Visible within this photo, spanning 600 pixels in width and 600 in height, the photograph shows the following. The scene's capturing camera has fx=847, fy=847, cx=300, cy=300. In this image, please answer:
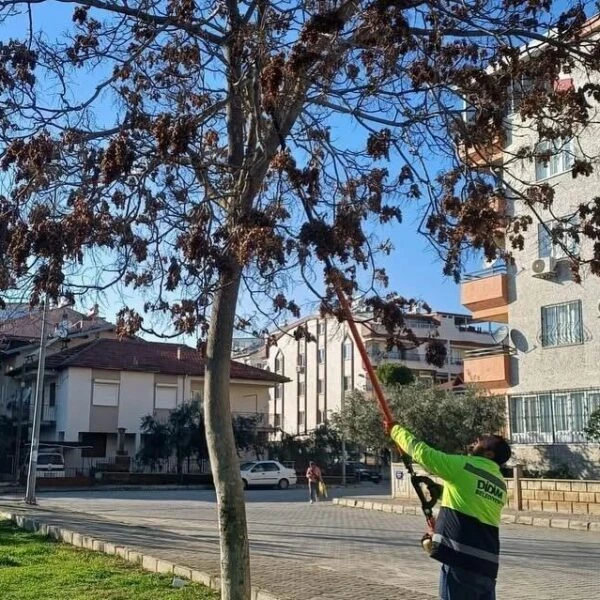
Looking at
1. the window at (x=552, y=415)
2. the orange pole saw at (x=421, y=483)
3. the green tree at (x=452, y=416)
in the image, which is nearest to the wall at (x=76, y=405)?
the green tree at (x=452, y=416)

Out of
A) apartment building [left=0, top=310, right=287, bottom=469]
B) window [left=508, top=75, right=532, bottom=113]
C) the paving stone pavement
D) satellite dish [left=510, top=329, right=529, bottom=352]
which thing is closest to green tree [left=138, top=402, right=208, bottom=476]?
apartment building [left=0, top=310, right=287, bottom=469]

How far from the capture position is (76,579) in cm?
1036

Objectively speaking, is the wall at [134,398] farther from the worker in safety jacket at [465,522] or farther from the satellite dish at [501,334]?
the worker in safety jacket at [465,522]

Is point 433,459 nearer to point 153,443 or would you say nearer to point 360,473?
point 153,443

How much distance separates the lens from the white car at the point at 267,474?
42031mm

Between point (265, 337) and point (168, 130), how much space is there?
9.26 feet

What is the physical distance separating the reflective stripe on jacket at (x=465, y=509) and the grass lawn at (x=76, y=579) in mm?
4352

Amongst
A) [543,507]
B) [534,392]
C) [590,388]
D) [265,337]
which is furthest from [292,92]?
[534,392]

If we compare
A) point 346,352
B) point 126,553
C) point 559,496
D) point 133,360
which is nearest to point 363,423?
point 559,496

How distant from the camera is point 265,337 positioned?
348 inches

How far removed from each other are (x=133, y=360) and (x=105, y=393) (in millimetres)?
2692

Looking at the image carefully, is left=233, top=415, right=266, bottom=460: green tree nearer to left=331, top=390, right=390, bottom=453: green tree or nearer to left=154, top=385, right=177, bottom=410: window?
left=154, top=385, right=177, bottom=410: window

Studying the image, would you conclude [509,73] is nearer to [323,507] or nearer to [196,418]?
[323,507]

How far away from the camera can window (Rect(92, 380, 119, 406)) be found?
49.0 meters
